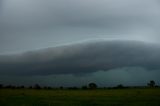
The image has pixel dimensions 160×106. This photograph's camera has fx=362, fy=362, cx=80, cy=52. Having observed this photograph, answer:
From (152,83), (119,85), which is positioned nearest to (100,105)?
(119,85)

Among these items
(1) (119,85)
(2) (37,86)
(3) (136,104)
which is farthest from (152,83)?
(3) (136,104)

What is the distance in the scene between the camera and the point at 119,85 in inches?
6722

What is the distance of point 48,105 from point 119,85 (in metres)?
Answer: 109

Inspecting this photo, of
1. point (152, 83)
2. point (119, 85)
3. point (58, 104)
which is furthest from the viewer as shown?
point (152, 83)

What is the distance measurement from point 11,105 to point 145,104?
2379 cm

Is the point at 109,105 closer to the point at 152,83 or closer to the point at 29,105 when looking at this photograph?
the point at 29,105

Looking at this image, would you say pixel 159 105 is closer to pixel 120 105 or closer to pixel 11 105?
pixel 120 105

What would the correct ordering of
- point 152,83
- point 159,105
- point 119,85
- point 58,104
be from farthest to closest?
point 152,83, point 119,85, point 58,104, point 159,105

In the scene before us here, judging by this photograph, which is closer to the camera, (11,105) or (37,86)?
(11,105)

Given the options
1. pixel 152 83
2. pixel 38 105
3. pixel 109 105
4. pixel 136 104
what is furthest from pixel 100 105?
pixel 152 83

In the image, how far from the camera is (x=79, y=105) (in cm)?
6419

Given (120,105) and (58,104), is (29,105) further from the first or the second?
(120,105)

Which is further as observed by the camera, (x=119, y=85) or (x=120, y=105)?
(x=119, y=85)

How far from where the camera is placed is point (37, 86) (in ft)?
590
